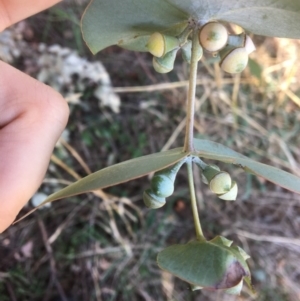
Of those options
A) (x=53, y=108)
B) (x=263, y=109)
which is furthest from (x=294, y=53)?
(x=53, y=108)

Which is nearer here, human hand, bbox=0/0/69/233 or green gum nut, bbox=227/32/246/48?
green gum nut, bbox=227/32/246/48

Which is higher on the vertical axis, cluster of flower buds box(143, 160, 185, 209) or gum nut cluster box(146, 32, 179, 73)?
gum nut cluster box(146, 32, 179, 73)

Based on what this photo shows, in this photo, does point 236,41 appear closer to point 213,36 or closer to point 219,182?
point 213,36

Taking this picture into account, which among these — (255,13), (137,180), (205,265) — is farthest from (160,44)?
(137,180)

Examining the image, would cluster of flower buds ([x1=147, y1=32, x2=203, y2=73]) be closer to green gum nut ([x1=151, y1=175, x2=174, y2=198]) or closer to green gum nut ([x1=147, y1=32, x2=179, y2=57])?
Answer: green gum nut ([x1=147, y1=32, x2=179, y2=57])

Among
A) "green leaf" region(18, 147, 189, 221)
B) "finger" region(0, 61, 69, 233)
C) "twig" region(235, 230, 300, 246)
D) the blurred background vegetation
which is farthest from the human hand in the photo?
"twig" region(235, 230, 300, 246)

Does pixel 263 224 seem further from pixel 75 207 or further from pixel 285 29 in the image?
pixel 285 29
